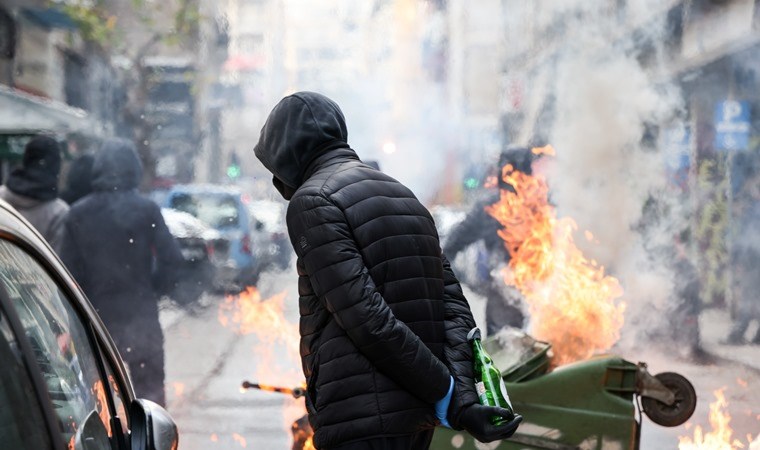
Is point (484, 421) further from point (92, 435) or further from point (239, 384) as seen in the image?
point (239, 384)

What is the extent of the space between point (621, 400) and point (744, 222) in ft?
31.9

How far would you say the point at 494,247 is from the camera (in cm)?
719

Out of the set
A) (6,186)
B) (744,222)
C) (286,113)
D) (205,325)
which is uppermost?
(286,113)

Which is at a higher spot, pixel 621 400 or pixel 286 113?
pixel 286 113

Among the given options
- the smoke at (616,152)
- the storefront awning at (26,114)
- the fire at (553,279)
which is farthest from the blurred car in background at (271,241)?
the fire at (553,279)

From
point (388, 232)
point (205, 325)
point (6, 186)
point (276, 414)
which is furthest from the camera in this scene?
point (205, 325)

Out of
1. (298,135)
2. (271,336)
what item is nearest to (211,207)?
(271,336)

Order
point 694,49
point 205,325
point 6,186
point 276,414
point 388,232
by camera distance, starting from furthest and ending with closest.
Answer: point 694,49, point 205,325, point 276,414, point 6,186, point 388,232

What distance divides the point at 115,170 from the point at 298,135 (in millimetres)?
3339

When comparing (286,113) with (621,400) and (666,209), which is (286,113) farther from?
(666,209)

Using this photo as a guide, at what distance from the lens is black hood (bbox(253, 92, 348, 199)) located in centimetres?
311

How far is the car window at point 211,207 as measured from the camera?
16219mm

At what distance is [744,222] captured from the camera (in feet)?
43.9

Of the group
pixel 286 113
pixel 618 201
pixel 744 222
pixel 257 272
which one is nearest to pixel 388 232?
pixel 286 113
